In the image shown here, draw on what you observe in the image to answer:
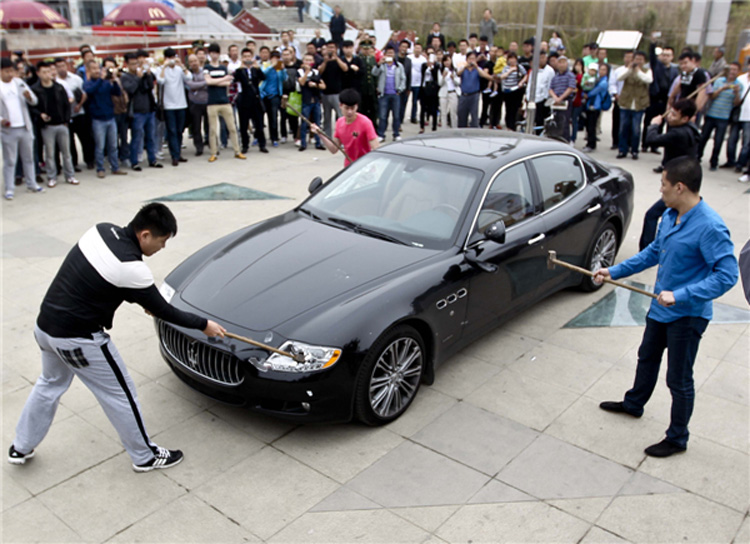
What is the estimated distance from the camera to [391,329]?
4.40 metres

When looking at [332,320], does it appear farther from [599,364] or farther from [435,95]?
[435,95]

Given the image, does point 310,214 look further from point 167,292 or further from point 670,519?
point 670,519

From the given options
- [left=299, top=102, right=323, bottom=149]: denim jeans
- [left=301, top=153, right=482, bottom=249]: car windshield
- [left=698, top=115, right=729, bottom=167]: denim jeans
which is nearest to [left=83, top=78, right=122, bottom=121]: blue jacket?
[left=299, top=102, right=323, bottom=149]: denim jeans

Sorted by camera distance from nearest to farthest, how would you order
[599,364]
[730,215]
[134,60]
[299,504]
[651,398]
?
[299,504] < [651,398] < [599,364] < [730,215] < [134,60]

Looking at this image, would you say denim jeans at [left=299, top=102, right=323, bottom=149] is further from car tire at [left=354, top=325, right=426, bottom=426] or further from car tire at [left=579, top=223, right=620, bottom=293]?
car tire at [left=354, top=325, right=426, bottom=426]

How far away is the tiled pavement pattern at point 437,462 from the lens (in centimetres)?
372

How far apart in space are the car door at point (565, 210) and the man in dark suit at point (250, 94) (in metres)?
7.96

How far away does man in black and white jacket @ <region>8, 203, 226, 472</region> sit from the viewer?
3.69m

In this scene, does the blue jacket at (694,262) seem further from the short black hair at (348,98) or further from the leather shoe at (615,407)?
the short black hair at (348,98)

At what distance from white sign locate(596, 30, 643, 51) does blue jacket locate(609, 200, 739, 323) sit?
2018cm

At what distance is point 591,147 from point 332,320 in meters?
11.2

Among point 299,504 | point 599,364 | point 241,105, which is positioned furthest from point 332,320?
point 241,105

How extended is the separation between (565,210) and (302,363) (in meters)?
3.10

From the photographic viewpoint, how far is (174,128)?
12023mm
